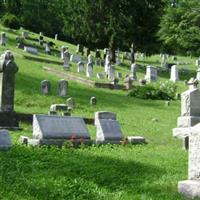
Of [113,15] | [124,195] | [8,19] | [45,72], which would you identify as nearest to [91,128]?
[124,195]

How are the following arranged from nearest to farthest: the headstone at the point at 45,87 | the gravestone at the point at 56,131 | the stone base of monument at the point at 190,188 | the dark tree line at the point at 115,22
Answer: the stone base of monument at the point at 190,188
the gravestone at the point at 56,131
the headstone at the point at 45,87
the dark tree line at the point at 115,22

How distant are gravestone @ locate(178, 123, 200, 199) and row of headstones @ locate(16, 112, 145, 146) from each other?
513 centimetres

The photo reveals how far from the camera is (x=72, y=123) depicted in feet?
45.7

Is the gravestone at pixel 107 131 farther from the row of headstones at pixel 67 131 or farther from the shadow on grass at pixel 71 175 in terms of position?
the shadow on grass at pixel 71 175

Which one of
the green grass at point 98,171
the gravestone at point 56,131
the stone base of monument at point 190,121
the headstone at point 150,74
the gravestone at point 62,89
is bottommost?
the green grass at point 98,171

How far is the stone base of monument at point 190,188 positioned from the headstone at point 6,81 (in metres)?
9.68

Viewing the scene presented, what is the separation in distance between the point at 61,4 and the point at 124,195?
161 ft

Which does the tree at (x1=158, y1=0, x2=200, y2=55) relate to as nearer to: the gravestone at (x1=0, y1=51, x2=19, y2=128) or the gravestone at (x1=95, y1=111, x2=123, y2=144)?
the gravestone at (x1=0, y1=51, x2=19, y2=128)

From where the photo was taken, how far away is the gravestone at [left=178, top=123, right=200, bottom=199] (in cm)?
809

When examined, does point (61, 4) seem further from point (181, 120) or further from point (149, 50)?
point (181, 120)

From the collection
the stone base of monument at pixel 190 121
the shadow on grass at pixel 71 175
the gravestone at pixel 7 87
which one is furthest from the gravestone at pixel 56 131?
the gravestone at pixel 7 87

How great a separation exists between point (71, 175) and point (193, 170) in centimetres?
198

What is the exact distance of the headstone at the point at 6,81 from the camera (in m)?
17.2

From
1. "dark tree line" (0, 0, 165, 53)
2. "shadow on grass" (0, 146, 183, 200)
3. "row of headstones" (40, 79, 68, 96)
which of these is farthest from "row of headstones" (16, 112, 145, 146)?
"dark tree line" (0, 0, 165, 53)
